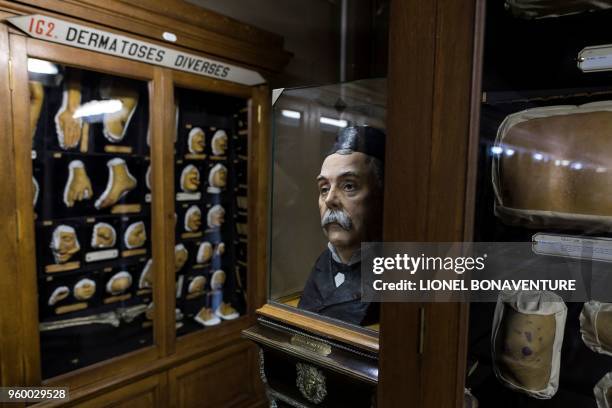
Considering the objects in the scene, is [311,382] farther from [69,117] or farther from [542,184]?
[69,117]

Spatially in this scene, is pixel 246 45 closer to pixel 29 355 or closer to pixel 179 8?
pixel 179 8

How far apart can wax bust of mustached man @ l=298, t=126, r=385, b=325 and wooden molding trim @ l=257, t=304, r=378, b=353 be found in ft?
0.09

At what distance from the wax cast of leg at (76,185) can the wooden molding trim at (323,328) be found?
0.99 meters

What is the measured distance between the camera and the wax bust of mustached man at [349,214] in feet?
3.04

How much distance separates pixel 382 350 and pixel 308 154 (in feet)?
2.11

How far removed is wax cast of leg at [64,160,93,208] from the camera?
1545 millimetres

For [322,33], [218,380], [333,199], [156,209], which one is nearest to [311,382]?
[333,199]

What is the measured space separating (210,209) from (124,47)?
86 centimetres

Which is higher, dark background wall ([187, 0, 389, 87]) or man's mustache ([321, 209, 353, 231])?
dark background wall ([187, 0, 389, 87])

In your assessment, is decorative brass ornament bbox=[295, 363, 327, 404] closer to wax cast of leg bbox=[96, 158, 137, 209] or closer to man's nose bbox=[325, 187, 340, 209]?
man's nose bbox=[325, 187, 340, 209]

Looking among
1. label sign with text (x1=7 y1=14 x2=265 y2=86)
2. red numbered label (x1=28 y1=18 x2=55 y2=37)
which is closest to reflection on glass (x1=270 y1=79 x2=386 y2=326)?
label sign with text (x1=7 y1=14 x2=265 y2=86)

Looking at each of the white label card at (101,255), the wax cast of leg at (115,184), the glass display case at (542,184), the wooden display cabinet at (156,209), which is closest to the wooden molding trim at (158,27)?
the wooden display cabinet at (156,209)

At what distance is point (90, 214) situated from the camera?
63.7 inches

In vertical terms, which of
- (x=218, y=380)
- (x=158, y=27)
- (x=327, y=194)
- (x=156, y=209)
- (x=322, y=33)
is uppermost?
(x=322, y=33)
